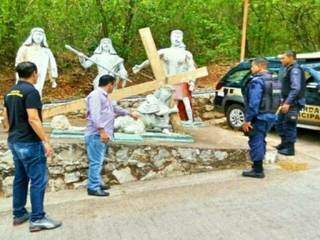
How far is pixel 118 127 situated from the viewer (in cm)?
895

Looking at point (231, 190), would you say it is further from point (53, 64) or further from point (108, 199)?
point (53, 64)

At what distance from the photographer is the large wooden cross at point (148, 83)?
8.81 meters

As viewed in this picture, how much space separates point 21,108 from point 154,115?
3.47 m

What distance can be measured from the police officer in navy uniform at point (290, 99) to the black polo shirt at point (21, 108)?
Answer: 458 cm

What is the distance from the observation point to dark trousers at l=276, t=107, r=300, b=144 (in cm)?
902

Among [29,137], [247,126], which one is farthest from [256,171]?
[29,137]

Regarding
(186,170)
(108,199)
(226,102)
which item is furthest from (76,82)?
(108,199)

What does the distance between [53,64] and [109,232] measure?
170 inches

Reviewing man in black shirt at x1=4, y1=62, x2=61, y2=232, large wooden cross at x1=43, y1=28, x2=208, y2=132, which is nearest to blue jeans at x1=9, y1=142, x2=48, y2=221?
man in black shirt at x1=4, y1=62, x2=61, y2=232

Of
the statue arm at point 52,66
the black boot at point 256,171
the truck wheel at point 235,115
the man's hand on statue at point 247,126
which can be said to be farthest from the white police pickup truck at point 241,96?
the statue arm at point 52,66

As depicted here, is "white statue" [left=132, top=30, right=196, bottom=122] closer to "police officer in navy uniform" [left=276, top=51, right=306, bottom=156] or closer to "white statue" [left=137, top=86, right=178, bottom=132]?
"white statue" [left=137, top=86, right=178, bottom=132]

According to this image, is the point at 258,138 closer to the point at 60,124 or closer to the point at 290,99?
the point at 290,99

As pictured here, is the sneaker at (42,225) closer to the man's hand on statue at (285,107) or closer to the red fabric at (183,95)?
the man's hand on statue at (285,107)

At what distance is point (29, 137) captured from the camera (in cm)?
579
